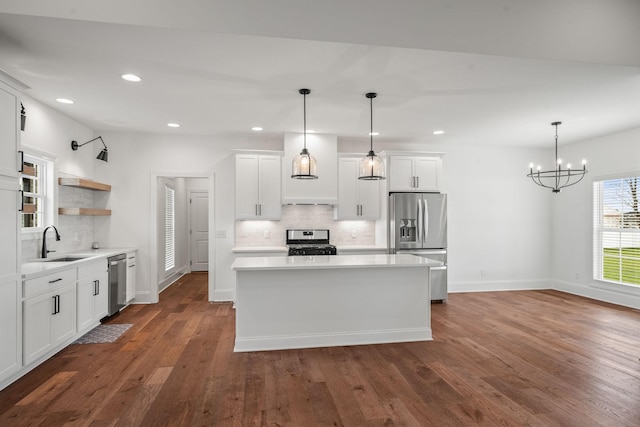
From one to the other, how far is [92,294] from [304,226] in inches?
126

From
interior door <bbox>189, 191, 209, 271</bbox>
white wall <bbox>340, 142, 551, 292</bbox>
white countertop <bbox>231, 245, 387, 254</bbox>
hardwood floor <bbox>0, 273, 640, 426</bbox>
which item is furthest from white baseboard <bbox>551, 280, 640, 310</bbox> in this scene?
interior door <bbox>189, 191, 209, 271</bbox>

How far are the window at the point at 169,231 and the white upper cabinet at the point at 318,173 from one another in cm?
282

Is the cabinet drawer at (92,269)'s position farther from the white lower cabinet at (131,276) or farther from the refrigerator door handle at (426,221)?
the refrigerator door handle at (426,221)

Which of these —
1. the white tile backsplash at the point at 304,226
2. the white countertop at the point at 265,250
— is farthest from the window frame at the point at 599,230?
the white countertop at the point at 265,250

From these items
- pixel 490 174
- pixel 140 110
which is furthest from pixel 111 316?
pixel 490 174

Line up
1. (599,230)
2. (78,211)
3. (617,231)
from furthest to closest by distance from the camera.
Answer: (599,230), (617,231), (78,211)

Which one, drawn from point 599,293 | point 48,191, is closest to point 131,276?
point 48,191

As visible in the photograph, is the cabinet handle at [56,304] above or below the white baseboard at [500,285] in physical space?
above

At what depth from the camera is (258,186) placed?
5.72 meters

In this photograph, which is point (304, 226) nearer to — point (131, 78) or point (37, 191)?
point (131, 78)

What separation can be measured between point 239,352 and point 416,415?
1862 millimetres

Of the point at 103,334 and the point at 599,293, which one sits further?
the point at 599,293

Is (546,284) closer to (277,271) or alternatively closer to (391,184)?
(391,184)

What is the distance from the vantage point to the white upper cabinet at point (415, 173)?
5941 millimetres
